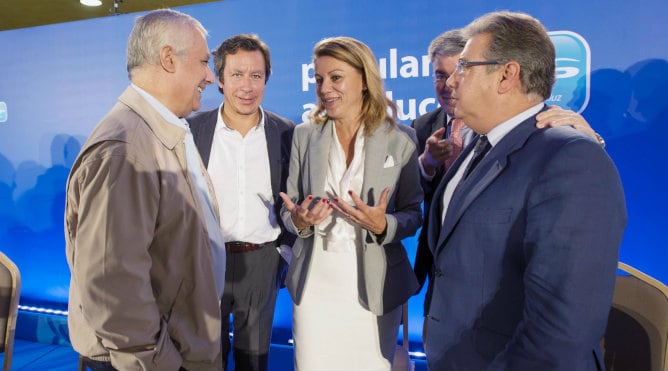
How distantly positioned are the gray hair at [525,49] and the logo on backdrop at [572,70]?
6.40 ft

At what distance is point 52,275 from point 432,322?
4159mm

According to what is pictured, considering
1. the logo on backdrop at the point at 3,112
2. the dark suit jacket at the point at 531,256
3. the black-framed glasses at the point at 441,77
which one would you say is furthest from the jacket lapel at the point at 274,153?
the logo on backdrop at the point at 3,112

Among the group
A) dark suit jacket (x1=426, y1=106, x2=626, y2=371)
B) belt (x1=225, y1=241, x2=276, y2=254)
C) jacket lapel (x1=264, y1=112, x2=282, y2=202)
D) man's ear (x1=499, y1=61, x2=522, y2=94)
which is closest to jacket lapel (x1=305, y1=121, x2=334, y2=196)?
jacket lapel (x1=264, y1=112, x2=282, y2=202)

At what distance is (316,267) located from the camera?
77.8 inches

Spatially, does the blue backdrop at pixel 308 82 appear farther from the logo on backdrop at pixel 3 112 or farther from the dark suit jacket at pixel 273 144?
the dark suit jacket at pixel 273 144

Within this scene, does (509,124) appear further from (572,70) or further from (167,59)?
(572,70)

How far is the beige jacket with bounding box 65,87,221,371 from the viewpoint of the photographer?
1.19 m

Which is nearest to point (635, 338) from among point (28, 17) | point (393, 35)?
point (393, 35)

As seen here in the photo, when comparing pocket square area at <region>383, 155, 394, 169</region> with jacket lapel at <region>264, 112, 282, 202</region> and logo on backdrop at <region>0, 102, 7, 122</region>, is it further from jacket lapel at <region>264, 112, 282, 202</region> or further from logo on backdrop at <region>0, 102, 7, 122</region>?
Answer: logo on backdrop at <region>0, 102, 7, 122</region>

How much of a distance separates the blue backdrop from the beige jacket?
222cm

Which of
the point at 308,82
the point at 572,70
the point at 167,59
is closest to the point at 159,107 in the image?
the point at 167,59

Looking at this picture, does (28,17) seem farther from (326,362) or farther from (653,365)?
(653,365)

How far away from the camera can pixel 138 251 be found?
1.21 m

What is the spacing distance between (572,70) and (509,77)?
2081 mm
